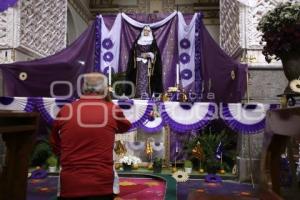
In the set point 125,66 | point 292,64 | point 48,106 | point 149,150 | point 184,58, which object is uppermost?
point 184,58

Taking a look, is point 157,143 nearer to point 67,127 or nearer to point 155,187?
point 155,187

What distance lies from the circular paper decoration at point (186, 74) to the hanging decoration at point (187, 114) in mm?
3861

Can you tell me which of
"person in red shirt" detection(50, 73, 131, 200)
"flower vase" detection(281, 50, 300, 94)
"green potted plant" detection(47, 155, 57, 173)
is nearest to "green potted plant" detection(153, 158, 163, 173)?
"green potted plant" detection(47, 155, 57, 173)

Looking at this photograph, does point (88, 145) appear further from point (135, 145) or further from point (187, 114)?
point (135, 145)

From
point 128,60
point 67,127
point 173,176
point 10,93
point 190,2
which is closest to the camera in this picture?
point 67,127

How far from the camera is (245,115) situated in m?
5.41

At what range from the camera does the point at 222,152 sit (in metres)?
7.36

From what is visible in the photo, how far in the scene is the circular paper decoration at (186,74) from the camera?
30.6 ft

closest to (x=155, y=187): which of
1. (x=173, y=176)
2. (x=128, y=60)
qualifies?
(x=173, y=176)

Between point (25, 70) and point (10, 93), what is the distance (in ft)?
1.58

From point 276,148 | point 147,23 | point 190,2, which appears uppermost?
point 190,2

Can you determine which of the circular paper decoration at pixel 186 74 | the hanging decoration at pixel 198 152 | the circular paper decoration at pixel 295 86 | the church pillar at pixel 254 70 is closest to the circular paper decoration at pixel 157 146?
the hanging decoration at pixel 198 152

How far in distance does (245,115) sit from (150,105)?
130cm

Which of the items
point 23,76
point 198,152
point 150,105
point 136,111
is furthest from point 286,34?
point 23,76
